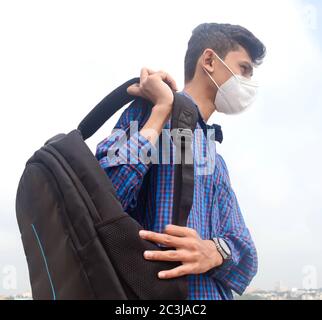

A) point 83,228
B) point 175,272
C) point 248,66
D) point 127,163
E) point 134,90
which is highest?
point 248,66

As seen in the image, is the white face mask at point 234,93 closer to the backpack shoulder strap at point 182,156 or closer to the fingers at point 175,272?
the backpack shoulder strap at point 182,156

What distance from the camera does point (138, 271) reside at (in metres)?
0.85

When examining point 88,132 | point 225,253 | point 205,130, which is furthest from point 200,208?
point 88,132

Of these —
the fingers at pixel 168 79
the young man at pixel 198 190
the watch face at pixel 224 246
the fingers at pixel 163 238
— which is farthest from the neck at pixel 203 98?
the fingers at pixel 163 238

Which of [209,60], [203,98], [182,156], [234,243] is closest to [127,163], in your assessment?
[182,156]

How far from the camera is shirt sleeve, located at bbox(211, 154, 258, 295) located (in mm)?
1093

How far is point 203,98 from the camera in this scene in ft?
4.63

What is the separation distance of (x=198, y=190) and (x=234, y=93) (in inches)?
19.5

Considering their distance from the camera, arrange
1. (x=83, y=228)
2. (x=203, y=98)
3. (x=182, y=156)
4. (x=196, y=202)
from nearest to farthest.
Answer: (x=83, y=228), (x=182, y=156), (x=196, y=202), (x=203, y=98)

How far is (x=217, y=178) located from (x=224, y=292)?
330 millimetres

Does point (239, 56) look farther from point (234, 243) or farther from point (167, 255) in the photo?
point (167, 255)

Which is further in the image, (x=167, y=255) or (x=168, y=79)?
(x=168, y=79)

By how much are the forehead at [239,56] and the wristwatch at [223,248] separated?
2.24 ft
